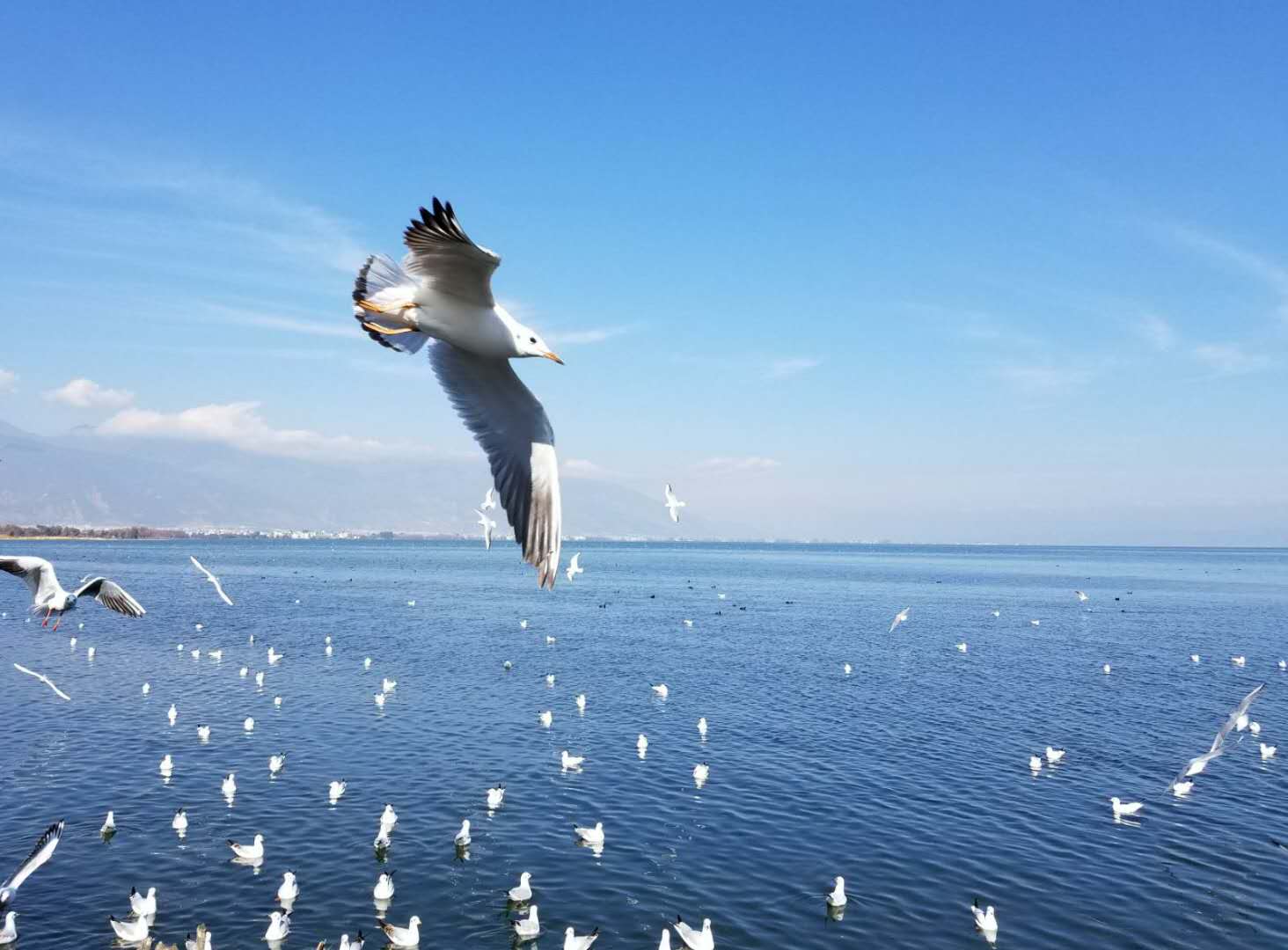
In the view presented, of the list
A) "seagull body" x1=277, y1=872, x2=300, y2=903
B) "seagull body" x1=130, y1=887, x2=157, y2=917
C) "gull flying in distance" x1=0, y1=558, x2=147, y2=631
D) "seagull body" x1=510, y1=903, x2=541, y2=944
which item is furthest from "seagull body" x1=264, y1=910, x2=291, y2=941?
"gull flying in distance" x1=0, y1=558, x2=147, y2=631

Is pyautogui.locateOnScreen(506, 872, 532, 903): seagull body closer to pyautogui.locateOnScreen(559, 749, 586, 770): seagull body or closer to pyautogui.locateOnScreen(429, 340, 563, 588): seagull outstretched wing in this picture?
pyautogui.locateOnScreen(559, 749, 586, 770): seagull body

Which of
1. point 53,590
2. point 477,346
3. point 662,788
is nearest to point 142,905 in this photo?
point 53,590

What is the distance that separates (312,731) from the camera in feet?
103

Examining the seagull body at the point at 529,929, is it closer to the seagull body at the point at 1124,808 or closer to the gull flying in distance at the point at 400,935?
the gull flying in distance at the point at 400,935

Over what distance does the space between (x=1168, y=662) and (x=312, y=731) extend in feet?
143

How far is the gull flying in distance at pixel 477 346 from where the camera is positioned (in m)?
5.70

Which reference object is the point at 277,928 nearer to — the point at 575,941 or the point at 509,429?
the point at 575,941

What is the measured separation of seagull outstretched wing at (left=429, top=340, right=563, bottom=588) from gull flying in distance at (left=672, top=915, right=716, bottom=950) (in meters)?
12.0

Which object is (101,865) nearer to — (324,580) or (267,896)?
(267,896)

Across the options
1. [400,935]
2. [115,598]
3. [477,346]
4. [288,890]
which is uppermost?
[477,346]

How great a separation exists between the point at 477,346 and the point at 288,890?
1527cm

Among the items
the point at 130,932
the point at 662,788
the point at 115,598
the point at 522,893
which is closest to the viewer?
the point at 130,932

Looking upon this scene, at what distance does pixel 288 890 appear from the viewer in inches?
703

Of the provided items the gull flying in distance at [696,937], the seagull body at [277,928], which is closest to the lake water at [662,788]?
the seagull body at [277,928]
